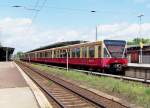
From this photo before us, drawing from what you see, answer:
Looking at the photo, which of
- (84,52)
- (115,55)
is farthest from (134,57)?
(115,55)

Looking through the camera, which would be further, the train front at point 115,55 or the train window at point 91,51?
the train window at point 91,51

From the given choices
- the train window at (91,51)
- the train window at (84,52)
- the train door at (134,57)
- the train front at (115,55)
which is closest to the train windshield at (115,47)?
the train front at (115,55)

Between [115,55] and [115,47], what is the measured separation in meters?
0.64

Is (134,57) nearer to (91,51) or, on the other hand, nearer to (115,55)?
(91,51)

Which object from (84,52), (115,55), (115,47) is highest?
(115,47)

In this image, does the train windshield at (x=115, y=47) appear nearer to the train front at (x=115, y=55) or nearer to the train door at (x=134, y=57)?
the train front at (x=115, y=55)

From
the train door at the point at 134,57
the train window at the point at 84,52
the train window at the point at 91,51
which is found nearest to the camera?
the train window at the point at 91,51

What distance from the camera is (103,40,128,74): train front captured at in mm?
28156

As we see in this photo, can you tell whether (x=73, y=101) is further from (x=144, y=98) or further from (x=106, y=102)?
(x=144, y=98)

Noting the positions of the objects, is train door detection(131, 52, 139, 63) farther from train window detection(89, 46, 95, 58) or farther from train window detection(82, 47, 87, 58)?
train window detection(89, 46, 95, 58)

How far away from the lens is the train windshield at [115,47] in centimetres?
2825

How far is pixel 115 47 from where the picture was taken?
28812mm

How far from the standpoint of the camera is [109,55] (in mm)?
28328

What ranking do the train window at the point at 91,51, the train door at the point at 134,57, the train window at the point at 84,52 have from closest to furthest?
1. the train window at the point at 91,51
2. the train window at the point at 84,52
3. the train door at the point at 134,57
